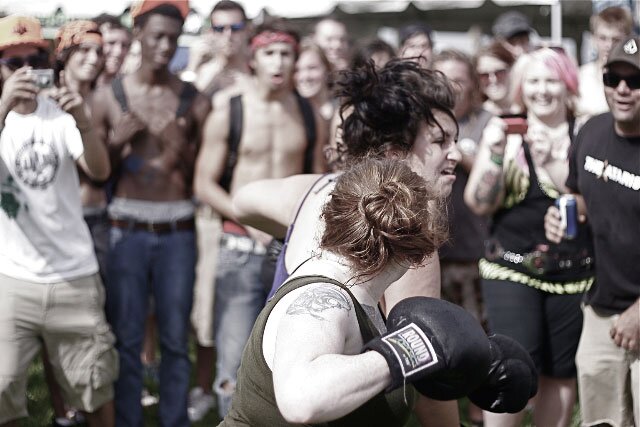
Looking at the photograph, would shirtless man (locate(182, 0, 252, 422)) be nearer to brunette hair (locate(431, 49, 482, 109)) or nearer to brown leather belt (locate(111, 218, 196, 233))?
brown leather belt (locate(111, 218, 196, 233))

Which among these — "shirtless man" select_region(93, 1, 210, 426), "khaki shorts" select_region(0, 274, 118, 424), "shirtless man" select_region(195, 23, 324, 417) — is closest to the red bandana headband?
"shirtless man" select_region(195, 23, 324, 417)

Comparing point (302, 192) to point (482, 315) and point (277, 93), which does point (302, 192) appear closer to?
point (277, 93)

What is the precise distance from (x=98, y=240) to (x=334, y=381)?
4041 millimetres

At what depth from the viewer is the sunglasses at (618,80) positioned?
4.21 m

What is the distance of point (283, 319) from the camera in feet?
7.87

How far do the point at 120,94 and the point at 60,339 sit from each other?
1.57 meters

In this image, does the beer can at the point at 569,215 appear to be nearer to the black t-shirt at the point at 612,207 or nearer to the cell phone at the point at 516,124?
the black t-shirt at the point at 612,207

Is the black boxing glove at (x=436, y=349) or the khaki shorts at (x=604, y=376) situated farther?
the khaki shorts at (x=604, y=376)

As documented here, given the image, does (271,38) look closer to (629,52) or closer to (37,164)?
(37,164)

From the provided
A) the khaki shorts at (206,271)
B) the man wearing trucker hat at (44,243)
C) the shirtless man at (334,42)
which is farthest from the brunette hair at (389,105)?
the shirtless man at (334,42)

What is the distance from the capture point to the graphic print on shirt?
15.9 feet

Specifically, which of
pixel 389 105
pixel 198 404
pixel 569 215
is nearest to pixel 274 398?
pixel 389 105

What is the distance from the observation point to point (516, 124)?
4996 mm

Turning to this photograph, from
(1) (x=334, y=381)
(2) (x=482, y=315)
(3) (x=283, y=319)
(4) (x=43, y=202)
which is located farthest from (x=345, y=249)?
(2) (x=482, y=315)
